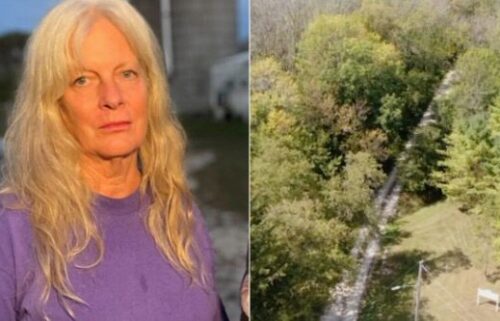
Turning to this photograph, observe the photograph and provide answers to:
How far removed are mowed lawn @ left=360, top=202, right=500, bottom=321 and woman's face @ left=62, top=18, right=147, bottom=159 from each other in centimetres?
70

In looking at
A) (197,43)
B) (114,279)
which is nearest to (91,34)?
(197,43)

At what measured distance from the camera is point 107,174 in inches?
56.9

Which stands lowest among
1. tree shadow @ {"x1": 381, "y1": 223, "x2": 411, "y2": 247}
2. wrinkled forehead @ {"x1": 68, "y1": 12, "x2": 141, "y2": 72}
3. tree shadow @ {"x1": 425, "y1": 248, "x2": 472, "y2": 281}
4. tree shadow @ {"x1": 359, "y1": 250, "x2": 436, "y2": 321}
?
tree shadow @ {"x1": 359, "y1": 250, "x2": 436, "y2": 321}

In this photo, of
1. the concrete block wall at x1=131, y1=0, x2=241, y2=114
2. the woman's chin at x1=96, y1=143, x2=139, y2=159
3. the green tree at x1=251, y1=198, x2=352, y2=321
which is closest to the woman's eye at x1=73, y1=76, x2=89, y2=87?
the woman's chin at x1=96, y1=143, x2=139, y2=159

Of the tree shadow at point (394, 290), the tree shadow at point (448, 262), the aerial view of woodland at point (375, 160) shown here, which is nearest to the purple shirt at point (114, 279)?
the aerial view of woodland at point (375, 160)

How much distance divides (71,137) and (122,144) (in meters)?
0.09

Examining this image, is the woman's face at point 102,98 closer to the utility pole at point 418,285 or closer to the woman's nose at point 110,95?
the woman's nose at point 110,95

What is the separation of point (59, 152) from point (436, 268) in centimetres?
91

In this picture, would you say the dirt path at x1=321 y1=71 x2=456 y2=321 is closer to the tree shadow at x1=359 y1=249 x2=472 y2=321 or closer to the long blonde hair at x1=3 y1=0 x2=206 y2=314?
the tree shadow at x1=359 y1=249 x2=472 y2=321

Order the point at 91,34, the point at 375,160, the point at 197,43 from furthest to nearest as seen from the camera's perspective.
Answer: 1. the point at 375,160
2. the point at 197,43
3. the point at 91,34

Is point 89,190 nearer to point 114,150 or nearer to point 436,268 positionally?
point 114,150

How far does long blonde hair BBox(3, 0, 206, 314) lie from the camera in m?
1.36

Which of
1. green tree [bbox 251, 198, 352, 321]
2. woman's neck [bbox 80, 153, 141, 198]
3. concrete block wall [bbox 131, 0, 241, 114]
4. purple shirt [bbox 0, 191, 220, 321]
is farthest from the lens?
green tree [bbox 251, 198, 352, 321]

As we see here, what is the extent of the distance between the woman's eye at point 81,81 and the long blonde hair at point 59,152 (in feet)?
0.08
